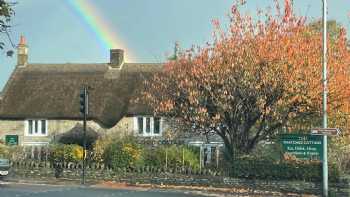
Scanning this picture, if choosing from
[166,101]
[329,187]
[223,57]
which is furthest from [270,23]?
[329,187]

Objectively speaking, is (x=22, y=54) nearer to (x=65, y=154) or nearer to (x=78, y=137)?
(x=78, y=137)

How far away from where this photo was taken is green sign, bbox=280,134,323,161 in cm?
2722

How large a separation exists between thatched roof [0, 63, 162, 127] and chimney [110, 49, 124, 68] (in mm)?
444

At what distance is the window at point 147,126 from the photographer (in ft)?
156

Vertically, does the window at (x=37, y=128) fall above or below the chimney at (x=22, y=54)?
below

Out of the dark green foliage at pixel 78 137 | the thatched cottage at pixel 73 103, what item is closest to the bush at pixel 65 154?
the dark green foliage at pixel 78 137

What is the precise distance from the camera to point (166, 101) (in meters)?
30.4

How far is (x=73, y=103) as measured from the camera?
49875 millimetres

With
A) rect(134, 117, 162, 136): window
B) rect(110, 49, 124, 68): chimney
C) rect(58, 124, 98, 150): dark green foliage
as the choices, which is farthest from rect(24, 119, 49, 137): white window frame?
rect(134, 117, 162, 136): window

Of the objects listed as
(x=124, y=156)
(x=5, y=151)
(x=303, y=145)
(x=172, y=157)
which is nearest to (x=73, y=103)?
(x=5, y=151)

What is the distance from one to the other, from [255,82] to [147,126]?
2080 cm

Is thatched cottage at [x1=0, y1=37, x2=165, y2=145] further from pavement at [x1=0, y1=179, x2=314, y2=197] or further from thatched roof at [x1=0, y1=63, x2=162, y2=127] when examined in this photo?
pavement at [x1=0, y1=179, x2=314, y2=197]

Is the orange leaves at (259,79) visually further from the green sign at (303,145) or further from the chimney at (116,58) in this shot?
the chimney at (116,58)

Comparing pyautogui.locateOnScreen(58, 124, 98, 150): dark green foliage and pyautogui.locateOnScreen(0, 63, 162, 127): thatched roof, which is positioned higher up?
pyautogui.locateOnScreen(0, 63, 162, 127): thatched roof
